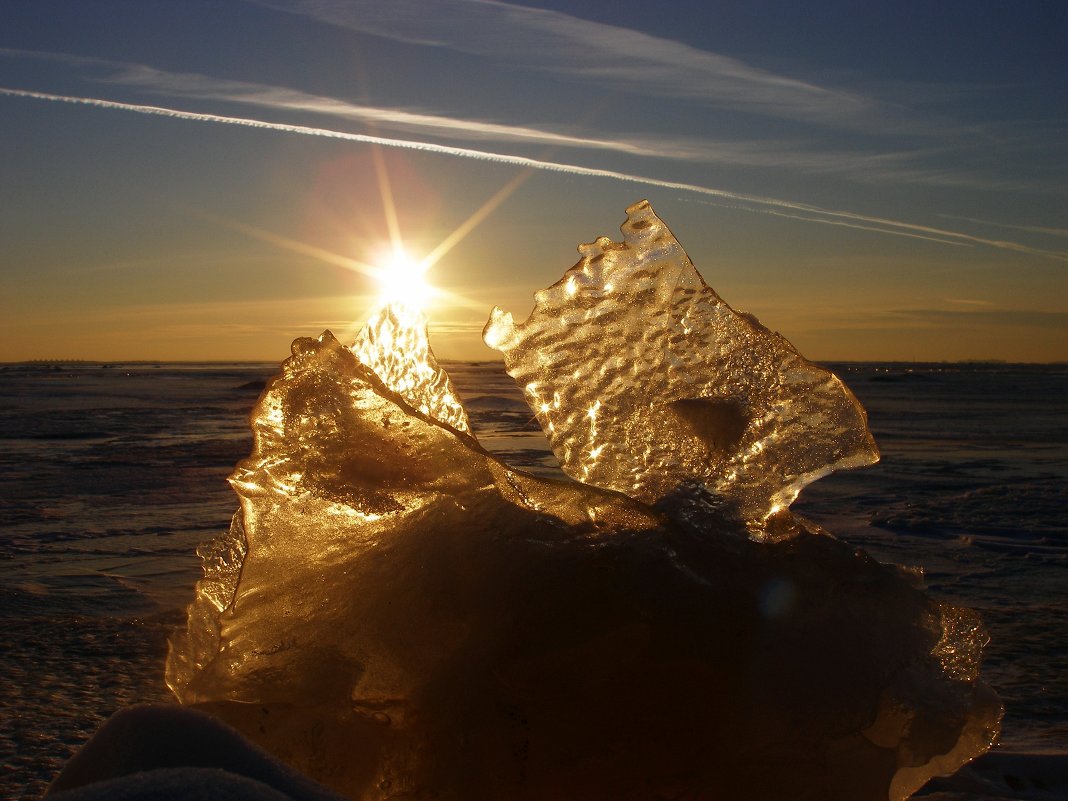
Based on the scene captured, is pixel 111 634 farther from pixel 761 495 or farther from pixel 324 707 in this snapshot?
pixel 761 495

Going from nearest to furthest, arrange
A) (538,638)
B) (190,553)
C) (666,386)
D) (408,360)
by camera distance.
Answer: (538,638) < (666,386) < (408,360) < (190,553)

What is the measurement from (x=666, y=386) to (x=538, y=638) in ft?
2.66

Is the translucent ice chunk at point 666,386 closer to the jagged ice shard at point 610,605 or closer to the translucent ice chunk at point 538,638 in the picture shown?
the jagged ice shard at point 610,605

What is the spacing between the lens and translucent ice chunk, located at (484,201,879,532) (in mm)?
2400

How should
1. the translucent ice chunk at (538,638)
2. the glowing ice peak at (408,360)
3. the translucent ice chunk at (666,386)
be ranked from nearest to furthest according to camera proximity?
the translucent ice chunk at (538,638), the translucent ice chunk at (666,386), the glowing ice peak at (408,360)

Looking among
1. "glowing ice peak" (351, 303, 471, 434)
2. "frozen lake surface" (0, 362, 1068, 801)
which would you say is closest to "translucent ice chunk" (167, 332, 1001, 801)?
"glowing ice peak" (351, 303, 471, 434)

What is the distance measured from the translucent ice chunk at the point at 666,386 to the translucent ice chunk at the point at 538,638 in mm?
154

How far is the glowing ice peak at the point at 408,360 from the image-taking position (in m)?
2.85

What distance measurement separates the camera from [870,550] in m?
5.45

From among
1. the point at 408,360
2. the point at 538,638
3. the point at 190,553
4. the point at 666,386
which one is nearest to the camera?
the point at 538,638

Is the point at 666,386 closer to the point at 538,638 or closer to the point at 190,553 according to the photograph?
the point at 538,638

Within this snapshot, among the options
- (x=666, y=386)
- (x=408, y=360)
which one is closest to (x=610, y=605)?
(x=666, y=386)

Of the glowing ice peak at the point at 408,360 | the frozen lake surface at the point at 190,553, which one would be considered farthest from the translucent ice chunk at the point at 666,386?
the frozen lake surface at the point at 190,553

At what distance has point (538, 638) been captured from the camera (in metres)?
2.04
